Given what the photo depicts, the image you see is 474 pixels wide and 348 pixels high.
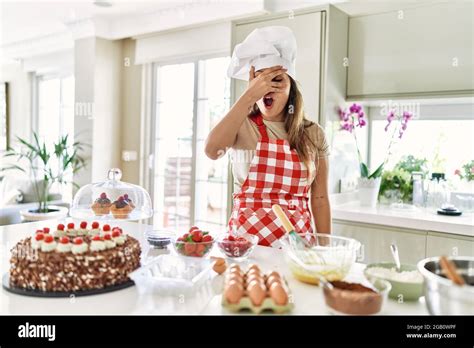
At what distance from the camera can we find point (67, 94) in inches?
217

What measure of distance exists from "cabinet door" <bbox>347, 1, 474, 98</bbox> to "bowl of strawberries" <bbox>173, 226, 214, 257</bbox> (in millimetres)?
1917

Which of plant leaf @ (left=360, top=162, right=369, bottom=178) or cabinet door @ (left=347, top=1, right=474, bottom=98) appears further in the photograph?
plant leaf @ (left=360, top=162, right=369, bottom=178)

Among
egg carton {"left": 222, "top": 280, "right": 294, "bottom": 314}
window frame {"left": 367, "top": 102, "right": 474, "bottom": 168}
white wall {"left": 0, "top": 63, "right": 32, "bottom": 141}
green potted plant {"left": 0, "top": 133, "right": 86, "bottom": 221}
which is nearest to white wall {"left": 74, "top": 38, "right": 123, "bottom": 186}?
green potted plant {"left": 0, "top": 133, "right": 86, "bottom": 221}

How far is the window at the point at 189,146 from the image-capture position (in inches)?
157

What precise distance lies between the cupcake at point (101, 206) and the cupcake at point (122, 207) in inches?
0.8

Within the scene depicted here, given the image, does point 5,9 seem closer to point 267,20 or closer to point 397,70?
point 267,20

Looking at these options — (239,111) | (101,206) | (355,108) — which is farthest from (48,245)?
(355,108)

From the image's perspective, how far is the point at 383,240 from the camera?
246cm

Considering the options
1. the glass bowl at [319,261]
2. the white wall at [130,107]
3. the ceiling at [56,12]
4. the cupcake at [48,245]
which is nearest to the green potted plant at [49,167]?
the white wall at [130,107]

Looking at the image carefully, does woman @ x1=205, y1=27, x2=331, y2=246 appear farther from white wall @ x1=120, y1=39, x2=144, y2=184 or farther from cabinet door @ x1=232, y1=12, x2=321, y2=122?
white wall @ x1=120, y1=39, x2=144, y2=184

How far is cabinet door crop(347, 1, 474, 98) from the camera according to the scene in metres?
2.53

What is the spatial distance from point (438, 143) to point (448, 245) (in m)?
1.02
